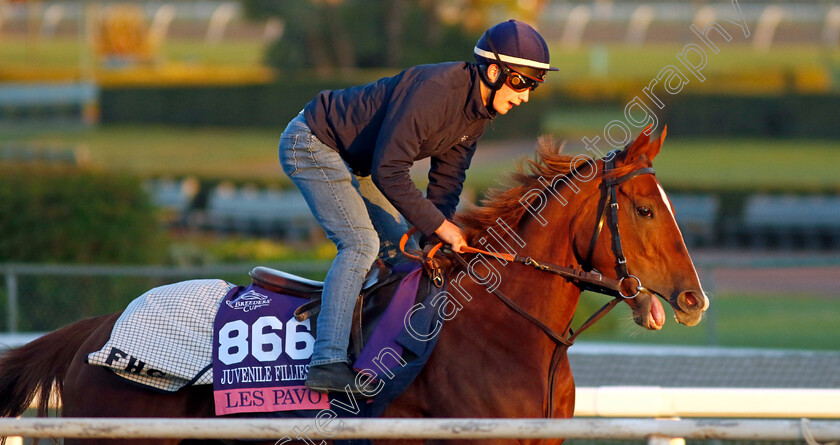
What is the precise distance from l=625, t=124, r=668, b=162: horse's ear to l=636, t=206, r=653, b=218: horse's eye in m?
0.19

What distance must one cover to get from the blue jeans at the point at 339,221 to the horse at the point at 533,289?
33 centimetres

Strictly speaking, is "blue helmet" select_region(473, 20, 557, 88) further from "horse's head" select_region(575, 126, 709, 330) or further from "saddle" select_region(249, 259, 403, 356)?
"saddle" select_region(249, 259, 403, 356)

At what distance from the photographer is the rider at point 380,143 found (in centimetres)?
Result: 361

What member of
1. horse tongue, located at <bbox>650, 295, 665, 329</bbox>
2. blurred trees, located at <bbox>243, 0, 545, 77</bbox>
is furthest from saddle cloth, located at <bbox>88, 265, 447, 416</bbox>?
blurred trees, located at <bbox>243, 0, 545, 77</bbox>

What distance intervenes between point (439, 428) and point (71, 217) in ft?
25.8

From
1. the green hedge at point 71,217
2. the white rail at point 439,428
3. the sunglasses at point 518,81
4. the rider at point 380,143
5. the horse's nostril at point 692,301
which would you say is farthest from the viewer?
the green hedge at point 71,217

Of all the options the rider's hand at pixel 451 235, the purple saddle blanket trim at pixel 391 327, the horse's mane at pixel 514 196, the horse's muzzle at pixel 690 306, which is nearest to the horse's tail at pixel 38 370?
the purple saddle blanket trim at pixel 391 327

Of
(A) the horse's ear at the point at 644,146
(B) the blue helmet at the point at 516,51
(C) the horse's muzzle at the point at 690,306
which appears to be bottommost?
(C) the horse's muzzle at the point at 690,306

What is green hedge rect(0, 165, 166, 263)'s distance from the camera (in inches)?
379

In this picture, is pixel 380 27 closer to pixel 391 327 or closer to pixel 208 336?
pixel 208 336

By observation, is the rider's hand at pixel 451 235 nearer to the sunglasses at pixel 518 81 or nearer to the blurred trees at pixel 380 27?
the sunglasses at pixel 518 81

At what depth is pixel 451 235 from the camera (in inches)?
146

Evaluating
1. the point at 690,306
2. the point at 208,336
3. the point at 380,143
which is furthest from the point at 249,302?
the point at 690,306

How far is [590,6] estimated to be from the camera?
50.4 meters
